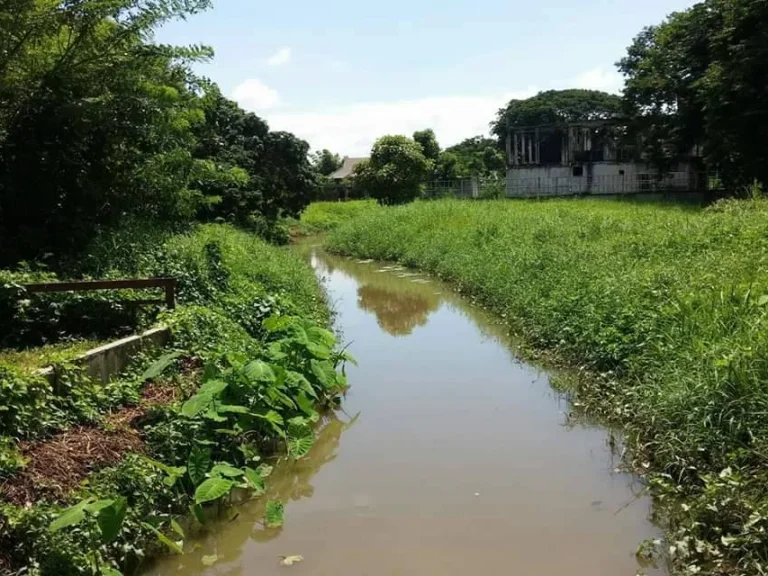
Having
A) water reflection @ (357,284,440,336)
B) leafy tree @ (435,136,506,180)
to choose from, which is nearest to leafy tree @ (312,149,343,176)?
leafy tree @ (435,136,506,180)

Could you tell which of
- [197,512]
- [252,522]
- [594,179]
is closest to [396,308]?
[252,522]

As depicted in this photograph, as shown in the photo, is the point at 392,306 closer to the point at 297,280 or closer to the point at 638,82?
the point at 297,280

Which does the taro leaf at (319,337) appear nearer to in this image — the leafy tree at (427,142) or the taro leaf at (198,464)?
the taro leaf at (198,464)

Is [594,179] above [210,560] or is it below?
above

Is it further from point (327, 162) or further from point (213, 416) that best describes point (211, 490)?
point (327, 162)

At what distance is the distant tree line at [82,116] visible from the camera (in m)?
8.23

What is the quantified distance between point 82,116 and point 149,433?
17.6 feet

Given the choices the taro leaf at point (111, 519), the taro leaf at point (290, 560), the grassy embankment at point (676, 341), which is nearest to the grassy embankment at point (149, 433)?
the taro leaf at point (111, 519)

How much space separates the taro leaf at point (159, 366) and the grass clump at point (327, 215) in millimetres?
27671

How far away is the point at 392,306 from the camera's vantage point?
13969 millimetres

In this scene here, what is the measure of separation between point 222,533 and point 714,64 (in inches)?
925

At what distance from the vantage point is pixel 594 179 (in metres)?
39.0

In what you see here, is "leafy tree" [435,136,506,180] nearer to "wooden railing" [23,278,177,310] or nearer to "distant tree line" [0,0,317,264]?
"distant tree line" [0,0,317,264]

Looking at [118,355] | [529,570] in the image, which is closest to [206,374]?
[118,355]
